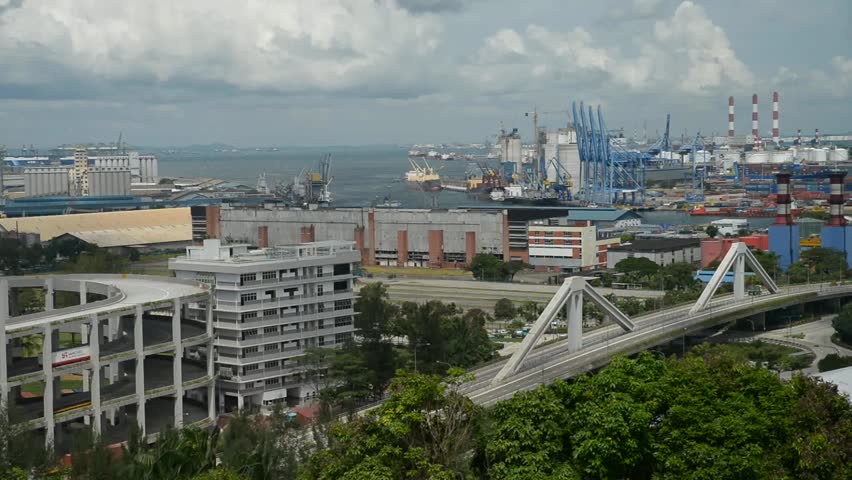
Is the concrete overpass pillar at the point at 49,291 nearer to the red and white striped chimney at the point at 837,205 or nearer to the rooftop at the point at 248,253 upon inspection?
Answer: the rooftop at the point at 248,253

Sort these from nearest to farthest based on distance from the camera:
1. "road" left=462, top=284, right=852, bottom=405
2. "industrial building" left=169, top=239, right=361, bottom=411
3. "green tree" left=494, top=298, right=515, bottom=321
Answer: "road" left=462, top=284, right=852, bottom=405, "industrial building" left=169, top=239, right=361, bottom=411, "green tree" left=494, top=298, right=515, bottom=321

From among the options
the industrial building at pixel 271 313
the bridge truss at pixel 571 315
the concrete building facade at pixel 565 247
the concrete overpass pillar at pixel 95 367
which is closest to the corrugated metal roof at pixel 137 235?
the concrete building facade at pixel 565 247

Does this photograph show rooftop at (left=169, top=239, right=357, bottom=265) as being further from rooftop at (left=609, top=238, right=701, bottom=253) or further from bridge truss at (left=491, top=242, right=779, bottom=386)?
rooftop at (left=609, top=238, right=701, bottom=253)

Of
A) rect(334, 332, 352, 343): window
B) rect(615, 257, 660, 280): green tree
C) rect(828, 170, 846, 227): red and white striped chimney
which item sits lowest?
rect(334, 332, 352, 343): window

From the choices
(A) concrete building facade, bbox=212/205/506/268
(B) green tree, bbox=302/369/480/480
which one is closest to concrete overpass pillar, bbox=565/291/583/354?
(B) green tree, bbox=302/369/480/480

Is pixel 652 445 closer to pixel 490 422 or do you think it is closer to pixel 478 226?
pixel 490 422

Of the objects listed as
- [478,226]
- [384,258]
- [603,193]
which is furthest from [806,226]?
[603,193]

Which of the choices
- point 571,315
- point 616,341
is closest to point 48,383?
point 571,315
